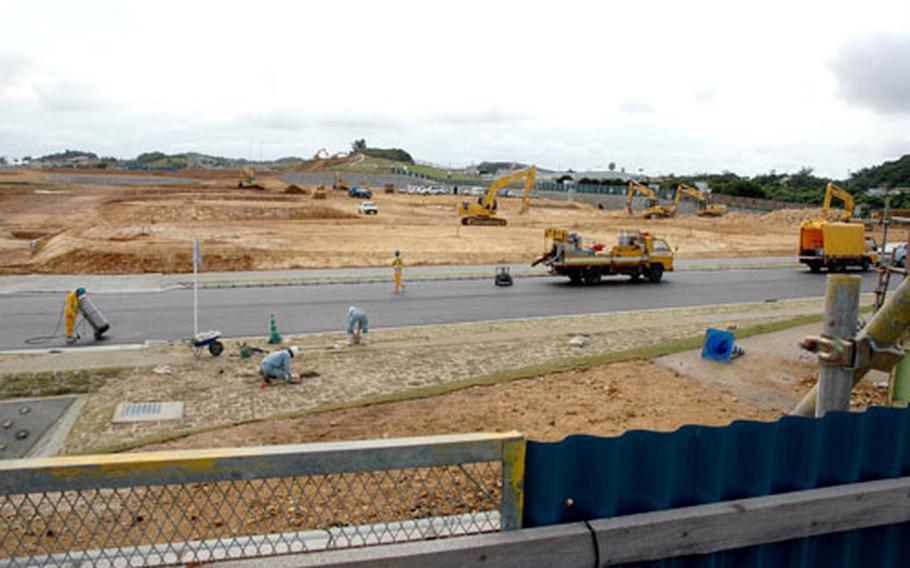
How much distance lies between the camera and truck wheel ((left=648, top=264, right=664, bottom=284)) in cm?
2927

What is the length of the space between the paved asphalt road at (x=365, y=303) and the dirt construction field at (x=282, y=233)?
6985mm

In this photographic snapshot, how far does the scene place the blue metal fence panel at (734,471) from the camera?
13.7ft

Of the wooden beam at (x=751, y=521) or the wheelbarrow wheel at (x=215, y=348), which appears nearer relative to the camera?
the wooden beam at (x=751, y=521)

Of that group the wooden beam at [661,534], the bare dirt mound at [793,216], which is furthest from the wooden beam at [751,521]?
the bare dirt mound at [793,216]

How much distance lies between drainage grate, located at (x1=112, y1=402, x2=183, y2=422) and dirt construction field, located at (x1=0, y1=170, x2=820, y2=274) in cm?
1926

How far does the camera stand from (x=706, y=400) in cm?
1138

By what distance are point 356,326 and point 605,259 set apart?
48.4ft

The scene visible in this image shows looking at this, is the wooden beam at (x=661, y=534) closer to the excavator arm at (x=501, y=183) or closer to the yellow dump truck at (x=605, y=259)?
the yellow dump truck at (x=605, y=259)

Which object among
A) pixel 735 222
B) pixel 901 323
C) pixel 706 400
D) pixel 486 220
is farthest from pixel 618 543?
pixel 735 222

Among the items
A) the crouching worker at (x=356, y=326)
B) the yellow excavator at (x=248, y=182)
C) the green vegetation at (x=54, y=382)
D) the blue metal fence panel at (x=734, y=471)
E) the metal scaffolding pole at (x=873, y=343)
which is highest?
the yellow excavator at (x=248, y=182)

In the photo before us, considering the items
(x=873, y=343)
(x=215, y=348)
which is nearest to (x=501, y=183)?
(x=215, y=348)

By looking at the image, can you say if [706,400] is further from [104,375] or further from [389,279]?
[389,279]

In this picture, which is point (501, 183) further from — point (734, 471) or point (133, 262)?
point (734, 471)

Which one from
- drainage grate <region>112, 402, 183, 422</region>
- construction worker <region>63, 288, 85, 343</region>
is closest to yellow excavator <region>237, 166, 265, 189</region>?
construction worker <region>63, 288, 85, 343</region>
